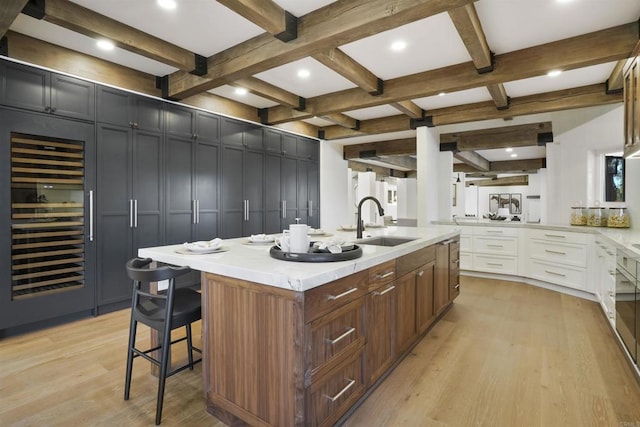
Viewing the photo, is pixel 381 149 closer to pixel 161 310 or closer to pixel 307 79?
pixel 307 79

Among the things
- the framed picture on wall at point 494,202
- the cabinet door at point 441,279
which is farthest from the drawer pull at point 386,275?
the framed picture on wall at point 494,202

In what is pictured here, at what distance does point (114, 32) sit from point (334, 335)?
289 cm

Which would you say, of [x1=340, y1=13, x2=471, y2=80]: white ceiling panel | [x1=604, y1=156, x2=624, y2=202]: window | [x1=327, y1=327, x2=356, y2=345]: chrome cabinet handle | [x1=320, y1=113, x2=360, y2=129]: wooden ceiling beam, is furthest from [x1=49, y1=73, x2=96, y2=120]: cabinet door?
[x1=604, y1=156, x2=624, y2=202]: window

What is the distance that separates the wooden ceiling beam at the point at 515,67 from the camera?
2.72 metres

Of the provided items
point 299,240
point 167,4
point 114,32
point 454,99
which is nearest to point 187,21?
point 167,4

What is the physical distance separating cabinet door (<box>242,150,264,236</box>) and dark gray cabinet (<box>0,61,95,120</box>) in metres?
2.05

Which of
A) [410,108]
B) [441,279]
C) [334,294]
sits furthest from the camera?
[410,108]

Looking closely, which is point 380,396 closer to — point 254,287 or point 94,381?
point 254,287

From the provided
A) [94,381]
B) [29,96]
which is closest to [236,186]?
[29,96]

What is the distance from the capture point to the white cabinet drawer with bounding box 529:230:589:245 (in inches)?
152

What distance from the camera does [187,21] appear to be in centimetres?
263

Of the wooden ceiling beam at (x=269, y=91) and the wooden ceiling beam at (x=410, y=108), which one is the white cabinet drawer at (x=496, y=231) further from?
the wooden ceiling beam at (x=269, y=91)

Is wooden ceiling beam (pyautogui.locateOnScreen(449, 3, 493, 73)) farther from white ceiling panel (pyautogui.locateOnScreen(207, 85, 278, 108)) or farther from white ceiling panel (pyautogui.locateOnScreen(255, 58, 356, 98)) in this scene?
white ceiling panel (pyautogui.locateOnScreen(207, 85, 278, 108))

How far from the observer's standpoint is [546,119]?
503cm
